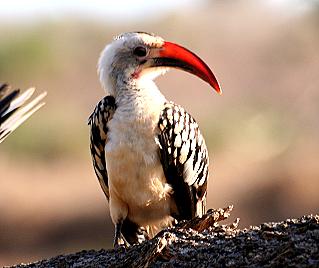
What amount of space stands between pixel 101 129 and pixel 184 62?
78 centimetres

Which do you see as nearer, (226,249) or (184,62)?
(226,249)

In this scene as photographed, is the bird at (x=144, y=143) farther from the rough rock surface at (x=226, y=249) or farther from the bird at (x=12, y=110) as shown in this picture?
the rough rock surface at (x=226, y=249)

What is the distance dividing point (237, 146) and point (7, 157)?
163 inches

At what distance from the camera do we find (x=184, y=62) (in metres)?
8.46

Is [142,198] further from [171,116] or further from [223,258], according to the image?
[223,258]

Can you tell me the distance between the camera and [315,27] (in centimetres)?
2214

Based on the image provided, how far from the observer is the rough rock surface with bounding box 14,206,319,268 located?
638 cm

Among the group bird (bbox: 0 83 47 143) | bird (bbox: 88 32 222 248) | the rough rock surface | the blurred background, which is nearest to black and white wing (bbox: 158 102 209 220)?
bird (bbox: 88 32 222 248)

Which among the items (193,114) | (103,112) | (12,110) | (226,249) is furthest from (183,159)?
(193,114)

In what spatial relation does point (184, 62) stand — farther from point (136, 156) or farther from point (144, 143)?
point (136, 156)

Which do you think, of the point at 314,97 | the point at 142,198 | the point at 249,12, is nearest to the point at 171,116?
the point at 142,198

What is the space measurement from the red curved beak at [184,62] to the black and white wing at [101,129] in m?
0.50

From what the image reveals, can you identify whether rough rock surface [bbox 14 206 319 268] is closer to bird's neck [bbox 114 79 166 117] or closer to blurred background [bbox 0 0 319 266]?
bird's neck [bbox 114 79 166 117]

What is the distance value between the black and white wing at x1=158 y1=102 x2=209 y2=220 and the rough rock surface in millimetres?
1028
